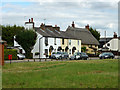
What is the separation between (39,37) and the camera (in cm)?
7294

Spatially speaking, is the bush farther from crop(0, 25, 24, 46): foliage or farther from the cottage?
the cottage

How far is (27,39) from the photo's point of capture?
2707 inches

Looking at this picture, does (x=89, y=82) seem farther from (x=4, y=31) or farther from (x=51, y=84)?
(x=4, y=31)

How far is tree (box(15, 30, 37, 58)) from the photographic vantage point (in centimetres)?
6875

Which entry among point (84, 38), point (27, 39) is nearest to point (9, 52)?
point (27, 39)

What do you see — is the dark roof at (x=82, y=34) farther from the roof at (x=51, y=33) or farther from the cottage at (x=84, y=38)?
the roof at (x=51, y=33)

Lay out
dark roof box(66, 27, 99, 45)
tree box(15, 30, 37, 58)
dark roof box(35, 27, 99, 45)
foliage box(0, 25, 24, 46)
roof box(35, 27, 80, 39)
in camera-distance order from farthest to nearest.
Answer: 1. dark roof box(66, 27, 99, 45)
2. foliage box(0, 25, 24, 46)
3. dark roof box(35, 27, 99, 45)
4. roof box(35, 27, 80, 39)
5. tree box(15, 30, 37, 58)

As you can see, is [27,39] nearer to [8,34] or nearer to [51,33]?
[51,33]

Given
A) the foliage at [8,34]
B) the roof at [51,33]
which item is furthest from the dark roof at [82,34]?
the foliage at [8,34]

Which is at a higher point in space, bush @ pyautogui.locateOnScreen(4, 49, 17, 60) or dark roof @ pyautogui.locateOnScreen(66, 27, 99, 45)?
dark roof @ pyautogui.locateOnScreen(66, 27, 99, 45)

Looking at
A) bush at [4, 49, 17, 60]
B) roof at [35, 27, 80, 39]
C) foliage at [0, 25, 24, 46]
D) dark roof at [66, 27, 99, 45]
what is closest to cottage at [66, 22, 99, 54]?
dark roof at [66, 27, 99, 45]

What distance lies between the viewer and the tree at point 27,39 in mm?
68750

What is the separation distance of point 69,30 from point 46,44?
22.9 m

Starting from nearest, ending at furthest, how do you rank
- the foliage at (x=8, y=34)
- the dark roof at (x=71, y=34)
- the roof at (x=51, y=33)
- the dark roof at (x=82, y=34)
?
the roof at (x=51, y=33), the dark roof at (x=71, y=34), the foliage at (x=8, y=34), the dark roof at (x=82, y=34)
